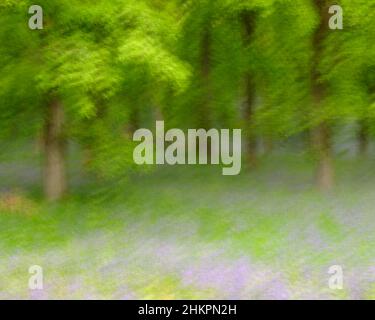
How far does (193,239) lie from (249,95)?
10052mm

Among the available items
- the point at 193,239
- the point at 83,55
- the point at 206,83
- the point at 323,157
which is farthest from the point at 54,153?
the point at 323,157

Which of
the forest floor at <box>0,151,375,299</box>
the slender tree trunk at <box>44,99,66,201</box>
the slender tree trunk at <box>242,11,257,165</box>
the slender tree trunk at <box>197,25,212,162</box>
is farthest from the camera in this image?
the slender tree trunk at <box>197,25,212,162</box>

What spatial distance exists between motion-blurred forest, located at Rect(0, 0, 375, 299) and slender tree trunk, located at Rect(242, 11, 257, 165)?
64 millimetres

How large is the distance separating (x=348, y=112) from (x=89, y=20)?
26.7 ft

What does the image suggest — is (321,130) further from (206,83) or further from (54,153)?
(54,153)

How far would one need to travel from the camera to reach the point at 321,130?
57.5ft

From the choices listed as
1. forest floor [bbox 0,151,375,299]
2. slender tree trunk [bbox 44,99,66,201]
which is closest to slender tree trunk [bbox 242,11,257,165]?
forest floor [bbox 0,151,375,299]

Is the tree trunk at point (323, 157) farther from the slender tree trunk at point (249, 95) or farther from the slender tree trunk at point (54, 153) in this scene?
the slender tree trunk at point (54, 153)

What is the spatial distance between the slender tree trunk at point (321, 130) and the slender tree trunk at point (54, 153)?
785 centimetres

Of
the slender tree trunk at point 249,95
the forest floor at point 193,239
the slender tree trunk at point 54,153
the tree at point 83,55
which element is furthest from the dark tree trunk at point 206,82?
the slender tree trunk at point 54,153

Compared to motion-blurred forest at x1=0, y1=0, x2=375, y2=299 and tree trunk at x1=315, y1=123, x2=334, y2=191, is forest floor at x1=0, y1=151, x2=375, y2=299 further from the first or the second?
tree trunk at x1=315, y1=123, x2=334, y2=191

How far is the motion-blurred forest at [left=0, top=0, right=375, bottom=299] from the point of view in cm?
1039

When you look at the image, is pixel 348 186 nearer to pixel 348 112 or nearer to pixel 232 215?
pixel 348 112
